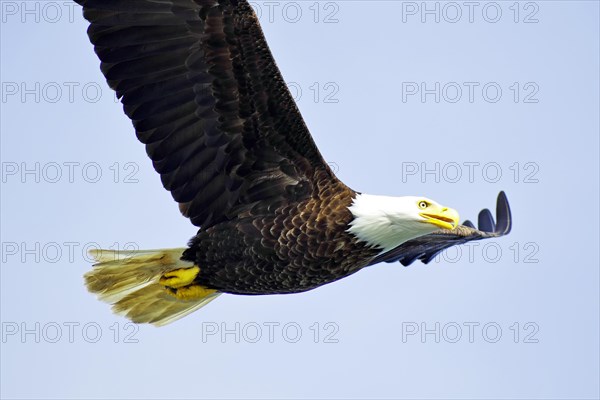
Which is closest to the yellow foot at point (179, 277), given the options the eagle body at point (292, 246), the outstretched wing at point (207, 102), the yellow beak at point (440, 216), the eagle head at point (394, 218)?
the eagle body at point (292, 246)

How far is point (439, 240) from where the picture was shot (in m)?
12.0

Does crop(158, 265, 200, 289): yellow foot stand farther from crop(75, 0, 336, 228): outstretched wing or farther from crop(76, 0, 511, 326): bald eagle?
crop(75, 0, 336, 228): outstretched wing

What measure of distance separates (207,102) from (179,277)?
1546mm

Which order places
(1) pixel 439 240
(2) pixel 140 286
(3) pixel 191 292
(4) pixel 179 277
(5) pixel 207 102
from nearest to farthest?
1. (5) pixel 207 102
2. (4) pixel 179 277
3. (3) pixel 191 292
4. (2) pixel 140 286
5. (1) pixel 439 240

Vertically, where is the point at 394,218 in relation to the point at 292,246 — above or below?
above

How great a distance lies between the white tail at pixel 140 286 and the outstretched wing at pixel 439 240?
5.64 feet

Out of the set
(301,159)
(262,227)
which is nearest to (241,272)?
(262,227)

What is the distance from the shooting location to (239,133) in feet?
33.9

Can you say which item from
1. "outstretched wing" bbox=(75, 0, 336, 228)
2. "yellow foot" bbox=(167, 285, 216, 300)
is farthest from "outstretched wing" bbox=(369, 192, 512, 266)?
"yellow foot" bbox=(167, 285, 216, 300)

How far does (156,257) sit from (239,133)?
1.40 m

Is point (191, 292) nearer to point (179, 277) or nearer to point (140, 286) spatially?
point (179, 277)

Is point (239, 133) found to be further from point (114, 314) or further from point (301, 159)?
point (114, 314)

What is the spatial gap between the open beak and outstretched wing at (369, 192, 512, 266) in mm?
951

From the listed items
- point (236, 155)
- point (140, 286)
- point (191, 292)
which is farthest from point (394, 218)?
point (140, 286)
